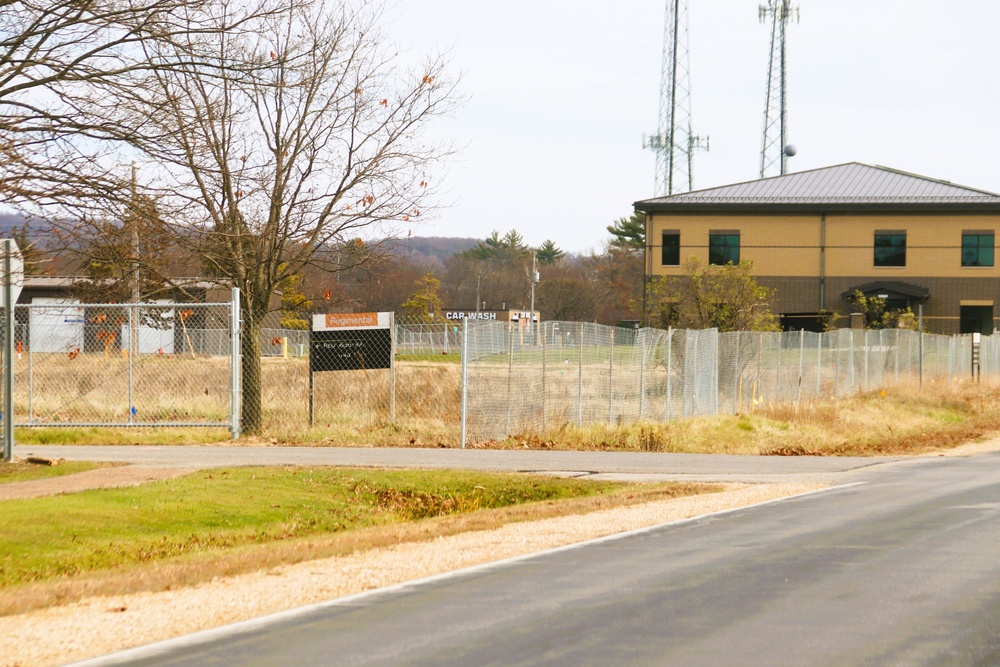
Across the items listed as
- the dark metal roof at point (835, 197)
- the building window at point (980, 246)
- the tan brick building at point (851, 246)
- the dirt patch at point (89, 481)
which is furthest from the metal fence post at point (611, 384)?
the building window at point (980, 246)

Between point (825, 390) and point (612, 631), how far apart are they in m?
26.3

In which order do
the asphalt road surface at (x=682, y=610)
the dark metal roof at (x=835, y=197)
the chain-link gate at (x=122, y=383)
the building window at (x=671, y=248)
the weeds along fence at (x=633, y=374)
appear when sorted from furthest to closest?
the building window at (x=671, y=248) < the dark metal roof at (x=835, y=197) < the weeds along fence at (x=633, y=374) < the chain-link gate at (x=122, y=383) < the asphalt road surface at (x=682, y=610)

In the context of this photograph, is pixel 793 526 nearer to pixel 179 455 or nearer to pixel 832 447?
pixel 179 455

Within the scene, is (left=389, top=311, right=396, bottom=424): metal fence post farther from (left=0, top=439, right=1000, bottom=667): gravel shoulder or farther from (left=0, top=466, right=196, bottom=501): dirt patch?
(left=0, top=439, right=1000, bottom=667): gravel shoulder

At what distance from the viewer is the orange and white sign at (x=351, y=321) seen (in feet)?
68.9

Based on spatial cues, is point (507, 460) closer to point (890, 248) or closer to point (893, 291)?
point (893, 291)

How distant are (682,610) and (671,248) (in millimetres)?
43816

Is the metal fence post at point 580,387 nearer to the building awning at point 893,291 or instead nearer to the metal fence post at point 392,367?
the metal fence post at point 392,367

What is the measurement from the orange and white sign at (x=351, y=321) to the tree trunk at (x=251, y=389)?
1.12 metres

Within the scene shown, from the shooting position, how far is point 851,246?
162 feet

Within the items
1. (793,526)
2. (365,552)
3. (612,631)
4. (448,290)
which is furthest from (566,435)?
(448,290)

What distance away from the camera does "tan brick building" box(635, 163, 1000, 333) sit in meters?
49.2

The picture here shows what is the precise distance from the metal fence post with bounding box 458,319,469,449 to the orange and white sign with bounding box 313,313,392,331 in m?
2.29

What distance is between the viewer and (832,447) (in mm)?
22000
